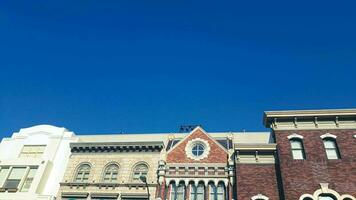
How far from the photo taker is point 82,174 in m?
32.0

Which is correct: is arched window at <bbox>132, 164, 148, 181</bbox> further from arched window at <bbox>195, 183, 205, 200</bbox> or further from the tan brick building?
arched window at <bbox>195, 183, 205, 200</bbox>

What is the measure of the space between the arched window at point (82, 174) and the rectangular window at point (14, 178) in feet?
17.2

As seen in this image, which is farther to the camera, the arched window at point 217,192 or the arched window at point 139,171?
the arched window at point 139,171

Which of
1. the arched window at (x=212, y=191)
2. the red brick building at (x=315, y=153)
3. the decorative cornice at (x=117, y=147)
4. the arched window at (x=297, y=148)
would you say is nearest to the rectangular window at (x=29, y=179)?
the decorative cornice at (x=117, y=147)

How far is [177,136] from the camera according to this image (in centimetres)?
3522

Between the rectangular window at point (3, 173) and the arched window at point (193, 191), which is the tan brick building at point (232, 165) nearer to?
the arched window at point (193, 191)

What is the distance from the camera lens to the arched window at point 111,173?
31148 mm

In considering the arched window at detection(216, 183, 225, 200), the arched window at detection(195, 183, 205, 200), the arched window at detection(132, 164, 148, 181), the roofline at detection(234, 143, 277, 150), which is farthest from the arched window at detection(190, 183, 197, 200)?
the roofline at detection(234, 143, 277, 150)

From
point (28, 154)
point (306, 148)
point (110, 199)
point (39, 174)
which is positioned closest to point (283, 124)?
point (306, 148)

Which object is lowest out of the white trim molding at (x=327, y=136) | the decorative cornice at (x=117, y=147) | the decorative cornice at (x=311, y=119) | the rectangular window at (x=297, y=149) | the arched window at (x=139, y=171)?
the arched window at (x=139, y=171)

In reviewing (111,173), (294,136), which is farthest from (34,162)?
(294,136)

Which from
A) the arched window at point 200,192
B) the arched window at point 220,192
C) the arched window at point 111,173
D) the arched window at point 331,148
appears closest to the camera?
the arched window at point 331,148

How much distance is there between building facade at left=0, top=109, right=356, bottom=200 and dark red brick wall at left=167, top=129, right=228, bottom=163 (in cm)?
9

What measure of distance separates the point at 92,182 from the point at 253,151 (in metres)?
14.6
